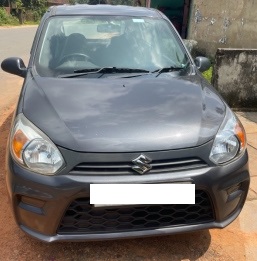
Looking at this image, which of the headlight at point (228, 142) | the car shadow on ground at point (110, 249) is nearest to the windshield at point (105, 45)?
the headlight at point (228, 142)

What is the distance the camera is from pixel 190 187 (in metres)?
2.07

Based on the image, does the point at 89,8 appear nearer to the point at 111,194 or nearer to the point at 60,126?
the point at 60,126

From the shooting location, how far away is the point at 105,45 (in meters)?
3.28

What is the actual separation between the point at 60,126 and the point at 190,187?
0.89 m

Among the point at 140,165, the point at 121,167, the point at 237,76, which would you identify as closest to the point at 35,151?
the point at 121,167

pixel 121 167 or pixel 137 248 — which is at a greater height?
pixel 121 167

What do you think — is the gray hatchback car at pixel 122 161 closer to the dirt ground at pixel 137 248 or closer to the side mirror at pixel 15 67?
the dirt ground at pixel 137 248

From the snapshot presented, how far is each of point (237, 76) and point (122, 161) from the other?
4.03m

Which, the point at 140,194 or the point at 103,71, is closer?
the point at 140,194

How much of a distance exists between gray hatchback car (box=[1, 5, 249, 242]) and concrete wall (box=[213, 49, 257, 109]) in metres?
2.96

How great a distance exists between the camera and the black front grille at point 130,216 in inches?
82.0

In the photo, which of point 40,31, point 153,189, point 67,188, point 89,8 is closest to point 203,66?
point 89,8

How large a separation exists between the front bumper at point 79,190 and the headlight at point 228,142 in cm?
5

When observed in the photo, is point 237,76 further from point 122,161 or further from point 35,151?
point 35,151
